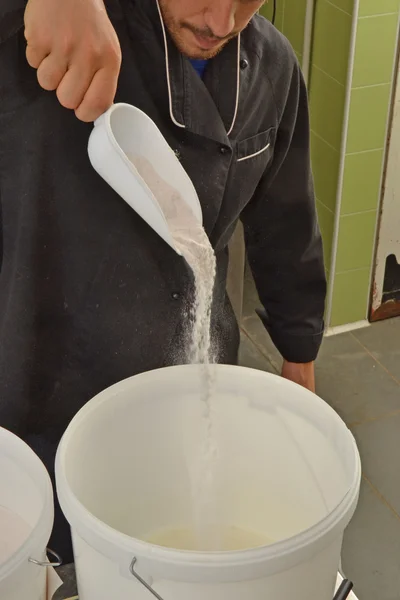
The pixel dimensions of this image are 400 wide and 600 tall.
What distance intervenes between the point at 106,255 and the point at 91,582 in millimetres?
403

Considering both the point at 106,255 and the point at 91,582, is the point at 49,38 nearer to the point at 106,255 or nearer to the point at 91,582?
the point at 106,255

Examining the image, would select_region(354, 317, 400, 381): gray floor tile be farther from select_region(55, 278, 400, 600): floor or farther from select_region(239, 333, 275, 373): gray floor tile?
select_region(239, 333, 275, 373): gray floor tile

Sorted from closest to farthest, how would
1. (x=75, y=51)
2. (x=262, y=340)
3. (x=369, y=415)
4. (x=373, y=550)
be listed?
1. (x=75, y=51)
2. (x=373, y=550)
3. (x=369, y=415)
4. (x=262, y=340)

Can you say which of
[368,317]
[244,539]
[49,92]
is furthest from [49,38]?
Answer: [368,317]

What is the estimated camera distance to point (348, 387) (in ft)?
7.48

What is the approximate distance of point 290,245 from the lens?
125cm

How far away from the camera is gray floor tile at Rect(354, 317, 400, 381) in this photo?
2.36 metres

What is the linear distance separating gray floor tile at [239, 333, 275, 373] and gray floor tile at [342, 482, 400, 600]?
0.50 meters

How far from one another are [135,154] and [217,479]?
1.23ft

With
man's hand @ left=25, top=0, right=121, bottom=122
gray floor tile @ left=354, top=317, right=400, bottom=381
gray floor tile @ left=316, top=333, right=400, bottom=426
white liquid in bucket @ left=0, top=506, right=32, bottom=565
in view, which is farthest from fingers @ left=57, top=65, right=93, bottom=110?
gray floor tile @ left=354, top=317, right=400, bottom=381

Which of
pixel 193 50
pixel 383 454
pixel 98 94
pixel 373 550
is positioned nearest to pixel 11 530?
pixel 98 94

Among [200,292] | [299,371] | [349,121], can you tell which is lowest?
[349,121]

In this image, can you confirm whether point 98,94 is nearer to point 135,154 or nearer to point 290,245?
point 135,154

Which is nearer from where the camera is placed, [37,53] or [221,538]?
[37,53]
